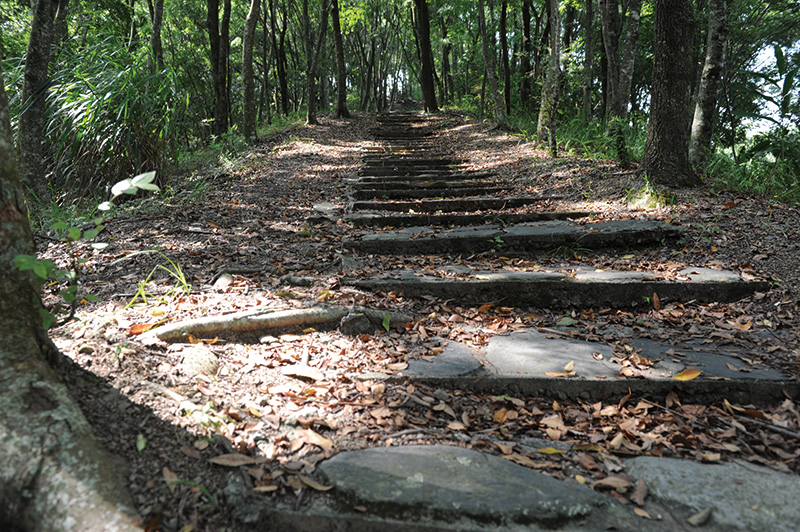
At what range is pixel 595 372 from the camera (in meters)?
2.02

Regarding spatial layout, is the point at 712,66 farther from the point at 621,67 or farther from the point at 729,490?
the point at 729,490

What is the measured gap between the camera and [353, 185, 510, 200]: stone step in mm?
5539

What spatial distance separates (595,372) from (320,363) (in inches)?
49.8

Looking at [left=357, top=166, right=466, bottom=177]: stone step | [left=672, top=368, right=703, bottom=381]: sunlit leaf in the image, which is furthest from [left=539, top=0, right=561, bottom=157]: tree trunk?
[left=672, top=368, right=703, bottom=381]: sunlit leaf

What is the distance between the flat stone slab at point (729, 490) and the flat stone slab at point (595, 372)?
42 cm

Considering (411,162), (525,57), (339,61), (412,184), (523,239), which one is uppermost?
(525,57)

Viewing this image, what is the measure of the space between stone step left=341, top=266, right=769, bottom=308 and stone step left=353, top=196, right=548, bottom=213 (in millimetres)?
2152

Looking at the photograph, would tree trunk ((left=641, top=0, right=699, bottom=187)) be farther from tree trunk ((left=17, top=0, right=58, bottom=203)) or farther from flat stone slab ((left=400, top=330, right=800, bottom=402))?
tree trunk ((left=17, top=0, right=58, bottom=203))

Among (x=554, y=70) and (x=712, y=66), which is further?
(x=554, y=70)

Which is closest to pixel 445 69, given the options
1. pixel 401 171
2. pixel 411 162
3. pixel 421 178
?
pixel 411 162

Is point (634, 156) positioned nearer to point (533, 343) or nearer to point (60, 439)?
point (533, 343)

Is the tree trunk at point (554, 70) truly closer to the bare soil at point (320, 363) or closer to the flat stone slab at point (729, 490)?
the bare soil at point (320, 363)

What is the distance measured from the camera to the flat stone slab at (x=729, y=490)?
50.6 inches

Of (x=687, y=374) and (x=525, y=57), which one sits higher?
(x=525, y=57)
